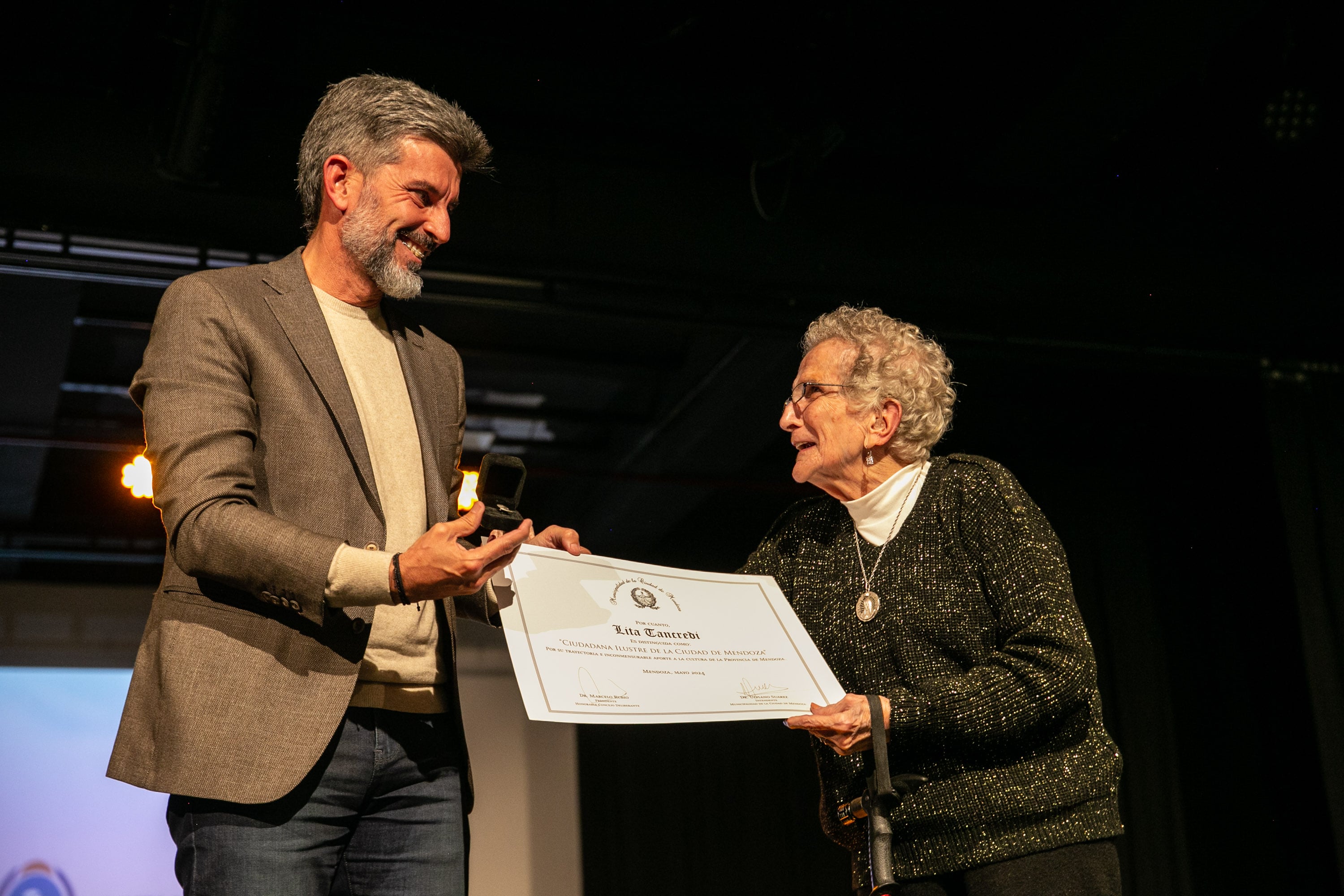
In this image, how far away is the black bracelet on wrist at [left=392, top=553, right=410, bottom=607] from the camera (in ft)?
4.70

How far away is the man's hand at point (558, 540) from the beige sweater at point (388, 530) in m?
0.30

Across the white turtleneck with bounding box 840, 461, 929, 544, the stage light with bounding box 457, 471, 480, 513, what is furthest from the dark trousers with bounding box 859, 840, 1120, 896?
the stage light with bounding box 457, 471, 480, 513

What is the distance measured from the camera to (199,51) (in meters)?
3.72

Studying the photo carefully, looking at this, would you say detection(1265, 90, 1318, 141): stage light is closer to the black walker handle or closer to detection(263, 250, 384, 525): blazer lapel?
the black walker handle

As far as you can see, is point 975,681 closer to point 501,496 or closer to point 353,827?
point 501,496

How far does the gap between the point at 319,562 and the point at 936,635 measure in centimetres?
108

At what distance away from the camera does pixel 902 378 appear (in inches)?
88.5

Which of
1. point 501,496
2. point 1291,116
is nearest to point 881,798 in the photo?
point 501,496

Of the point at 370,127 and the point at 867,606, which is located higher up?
the point at 370,127

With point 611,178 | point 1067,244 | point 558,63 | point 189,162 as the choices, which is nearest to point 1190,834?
point 1067,244

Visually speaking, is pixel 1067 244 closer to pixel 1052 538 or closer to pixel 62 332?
pixel 1052 538

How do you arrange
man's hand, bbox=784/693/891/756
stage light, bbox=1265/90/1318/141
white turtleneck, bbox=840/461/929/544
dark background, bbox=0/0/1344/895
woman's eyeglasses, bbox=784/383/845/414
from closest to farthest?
1. man's hand, bbox=784/693/891/756
2. white turtleneck, bbox=840/461/929/544
3. woman's eyeglasses, bbox=784/383/845/414
4. dark background, bbox=0/0/1344/895
5. stage light, bbox=1265/90/1318/141

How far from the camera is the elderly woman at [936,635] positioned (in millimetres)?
1803
